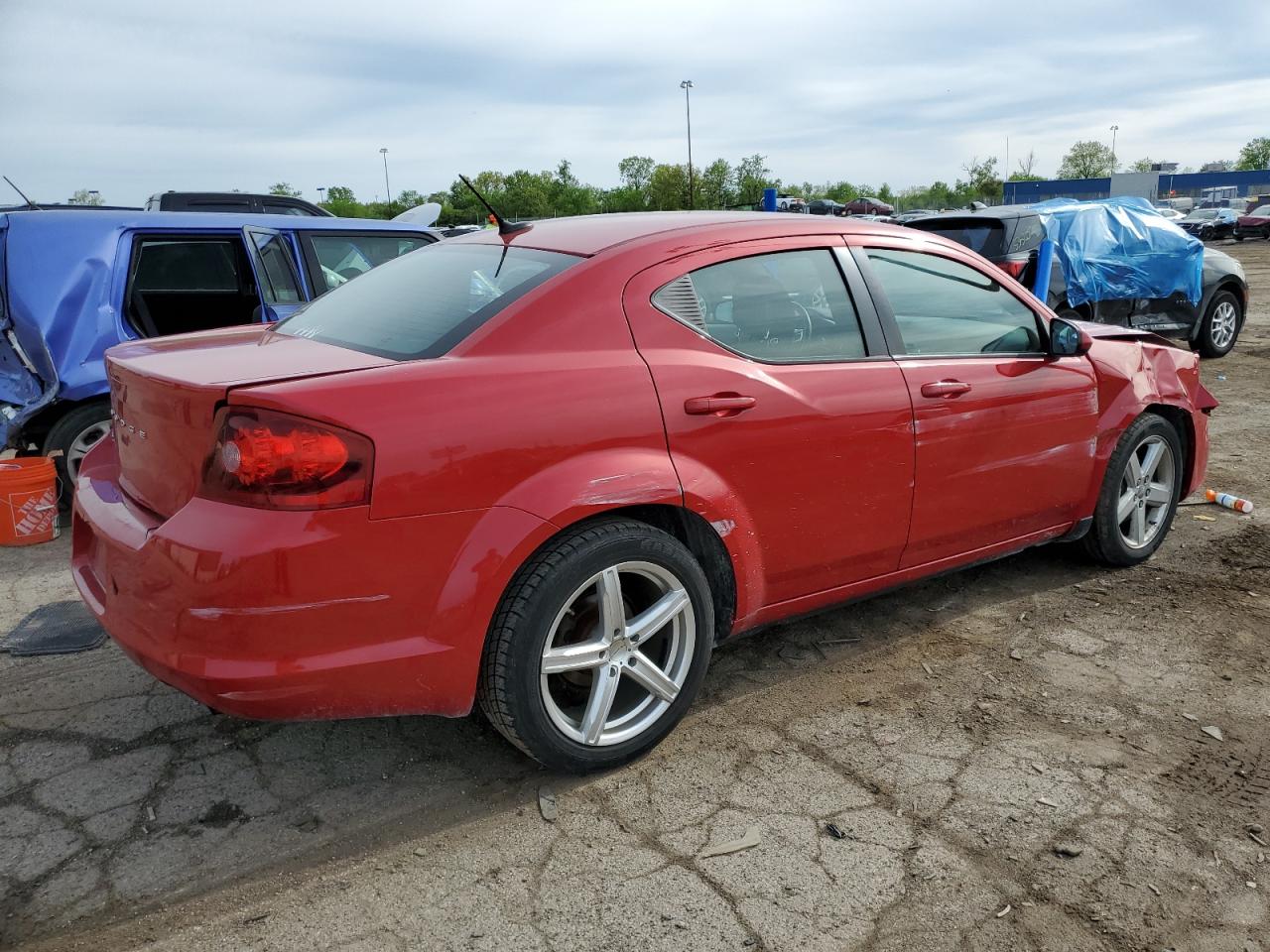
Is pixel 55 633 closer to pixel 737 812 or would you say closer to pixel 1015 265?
pixel 737 812

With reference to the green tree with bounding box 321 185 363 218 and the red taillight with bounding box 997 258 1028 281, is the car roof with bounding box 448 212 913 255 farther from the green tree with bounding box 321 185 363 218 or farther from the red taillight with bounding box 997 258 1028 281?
the green tree with bounding box 321 185 363 218

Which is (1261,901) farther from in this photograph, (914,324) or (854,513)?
(914,324)

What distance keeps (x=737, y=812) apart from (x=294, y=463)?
4.86 feet

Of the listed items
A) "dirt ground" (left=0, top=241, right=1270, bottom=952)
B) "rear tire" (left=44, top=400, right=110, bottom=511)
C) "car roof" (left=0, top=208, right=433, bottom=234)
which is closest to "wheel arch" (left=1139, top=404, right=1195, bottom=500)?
"dirt ground" (left=0, top=241, right=1270, bottom=952)

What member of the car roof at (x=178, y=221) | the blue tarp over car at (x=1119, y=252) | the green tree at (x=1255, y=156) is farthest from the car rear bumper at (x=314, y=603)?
the green tree at (x=1255, y=156)

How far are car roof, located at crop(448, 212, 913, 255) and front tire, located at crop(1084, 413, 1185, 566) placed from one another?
146 centimetres

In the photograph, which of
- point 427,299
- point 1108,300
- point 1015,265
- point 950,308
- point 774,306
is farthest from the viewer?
point 1108,300

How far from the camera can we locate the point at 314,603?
2336 millimetres

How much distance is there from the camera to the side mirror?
389 centimetres

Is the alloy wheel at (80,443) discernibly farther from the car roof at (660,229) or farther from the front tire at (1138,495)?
the front tire at (1138,495)

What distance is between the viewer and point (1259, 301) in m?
16.5

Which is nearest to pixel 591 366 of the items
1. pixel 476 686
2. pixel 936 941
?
pixel 476 686

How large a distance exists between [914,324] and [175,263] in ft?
16.5

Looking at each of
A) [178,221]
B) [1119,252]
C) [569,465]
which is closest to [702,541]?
[569,465]
